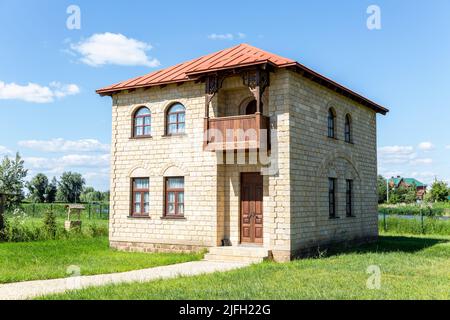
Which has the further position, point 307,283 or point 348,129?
point 348,129

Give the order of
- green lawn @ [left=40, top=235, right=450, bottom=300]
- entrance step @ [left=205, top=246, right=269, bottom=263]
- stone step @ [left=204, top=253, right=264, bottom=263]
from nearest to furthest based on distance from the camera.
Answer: green lawn @ [left=40, top=235, right=450, bottom=300]
stone step @ [left=204, top=253, right=264, bottom=263]
entrance step @ [left=205, top=246, right=269, bottom=263]

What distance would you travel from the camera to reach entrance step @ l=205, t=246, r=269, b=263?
1399 centimetres

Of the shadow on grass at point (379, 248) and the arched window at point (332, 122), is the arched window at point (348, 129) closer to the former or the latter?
the arched window at point (332, 122)

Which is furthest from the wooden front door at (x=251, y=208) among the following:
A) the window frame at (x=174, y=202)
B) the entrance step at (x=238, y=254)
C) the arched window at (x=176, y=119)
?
the arched window at (x=176, y=119)

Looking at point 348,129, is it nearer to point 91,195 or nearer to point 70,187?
point 70,187

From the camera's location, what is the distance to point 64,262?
13812mm

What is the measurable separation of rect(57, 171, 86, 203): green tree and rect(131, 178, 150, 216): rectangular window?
213 ft

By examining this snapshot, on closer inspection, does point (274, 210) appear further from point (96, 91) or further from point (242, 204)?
Answer: point (96, 91)

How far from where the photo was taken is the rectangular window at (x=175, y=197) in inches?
643

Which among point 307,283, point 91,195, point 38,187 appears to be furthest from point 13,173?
point 307,283

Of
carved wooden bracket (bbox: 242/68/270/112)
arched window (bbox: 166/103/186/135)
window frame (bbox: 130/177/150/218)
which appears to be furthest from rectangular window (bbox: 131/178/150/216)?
carved wooden bracket (bbox: 242/68/270/112)

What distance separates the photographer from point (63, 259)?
14.4 m

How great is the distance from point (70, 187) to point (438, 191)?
59.3 metres

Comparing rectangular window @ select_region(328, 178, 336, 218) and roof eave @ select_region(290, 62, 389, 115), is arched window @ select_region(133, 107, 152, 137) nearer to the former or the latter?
roof eave @ select_region(290, 62, 389, 115)
